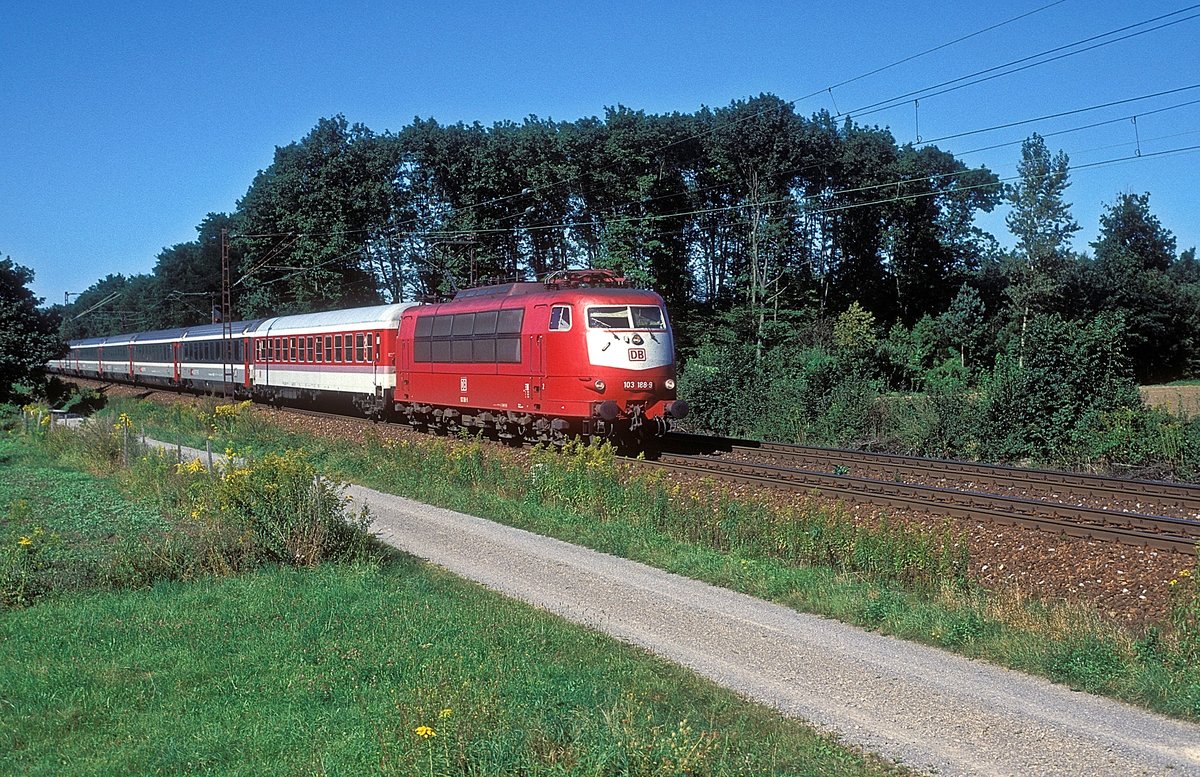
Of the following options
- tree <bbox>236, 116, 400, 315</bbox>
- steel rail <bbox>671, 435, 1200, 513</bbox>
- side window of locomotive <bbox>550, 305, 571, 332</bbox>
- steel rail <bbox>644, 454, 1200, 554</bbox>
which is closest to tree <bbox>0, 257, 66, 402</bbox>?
tree <bbox>236, 116, 400, 315</bbox>

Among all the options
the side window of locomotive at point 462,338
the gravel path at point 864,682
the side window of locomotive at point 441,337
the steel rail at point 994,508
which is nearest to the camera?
the gravel path at point 864,682

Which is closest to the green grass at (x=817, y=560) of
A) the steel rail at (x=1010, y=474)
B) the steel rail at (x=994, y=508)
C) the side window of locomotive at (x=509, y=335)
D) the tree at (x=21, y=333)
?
the steel rail at (x=994, y=508)

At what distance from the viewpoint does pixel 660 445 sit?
24.3 meters

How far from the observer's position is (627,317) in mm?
21109

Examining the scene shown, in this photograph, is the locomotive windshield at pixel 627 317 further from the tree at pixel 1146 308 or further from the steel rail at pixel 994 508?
the tree at pixel 1146 308

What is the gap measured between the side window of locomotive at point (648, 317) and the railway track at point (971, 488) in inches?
107

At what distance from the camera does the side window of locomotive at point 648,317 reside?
69.8ft

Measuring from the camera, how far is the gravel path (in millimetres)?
6695

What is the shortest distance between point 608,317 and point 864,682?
1335cm

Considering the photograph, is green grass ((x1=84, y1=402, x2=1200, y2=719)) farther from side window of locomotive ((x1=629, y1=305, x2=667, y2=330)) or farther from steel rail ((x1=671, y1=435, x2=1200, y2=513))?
steel rail ((x1=671, y1=435, x2=1200, y2=513))

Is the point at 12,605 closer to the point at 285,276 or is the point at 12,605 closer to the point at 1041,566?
the point at 1041,566

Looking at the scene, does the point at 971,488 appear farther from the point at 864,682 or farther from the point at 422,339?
the point at 422,339

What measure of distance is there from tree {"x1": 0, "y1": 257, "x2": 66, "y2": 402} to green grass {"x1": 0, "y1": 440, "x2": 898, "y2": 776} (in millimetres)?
32281

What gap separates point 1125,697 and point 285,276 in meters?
61.4
